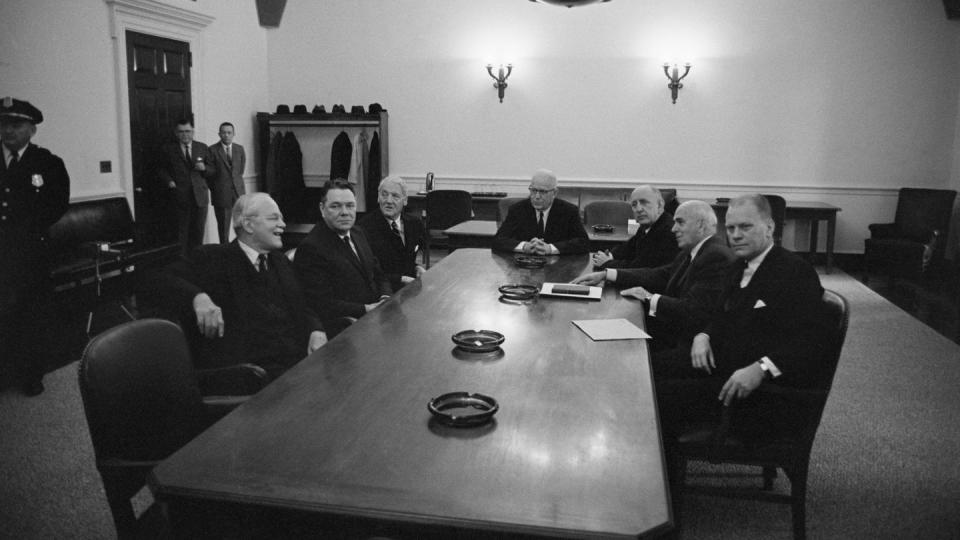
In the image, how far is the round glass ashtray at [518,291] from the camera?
339cm

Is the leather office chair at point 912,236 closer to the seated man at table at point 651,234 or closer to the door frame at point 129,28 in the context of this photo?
the seated man at table at point 651,234

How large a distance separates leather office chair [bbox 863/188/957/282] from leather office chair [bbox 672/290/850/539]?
5.71m

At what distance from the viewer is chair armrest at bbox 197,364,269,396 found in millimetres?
2717

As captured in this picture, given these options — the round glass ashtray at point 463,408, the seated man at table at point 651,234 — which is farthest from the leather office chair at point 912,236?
the round glass ashtray at point 463,408

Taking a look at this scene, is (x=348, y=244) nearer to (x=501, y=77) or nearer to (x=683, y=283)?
(x=683, y=283)

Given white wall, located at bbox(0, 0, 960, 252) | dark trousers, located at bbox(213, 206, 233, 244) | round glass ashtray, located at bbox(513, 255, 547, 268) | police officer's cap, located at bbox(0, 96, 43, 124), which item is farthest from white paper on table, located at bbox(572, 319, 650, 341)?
dark trousers, located at bbox(213, 206, 233, 244)

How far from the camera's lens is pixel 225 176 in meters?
8.18

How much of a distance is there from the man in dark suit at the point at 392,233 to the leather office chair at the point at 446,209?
9.04ft

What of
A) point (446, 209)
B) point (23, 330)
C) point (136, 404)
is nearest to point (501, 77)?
point (446, 209)

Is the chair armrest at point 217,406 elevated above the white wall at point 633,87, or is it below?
below

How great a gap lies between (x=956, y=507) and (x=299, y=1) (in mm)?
8911

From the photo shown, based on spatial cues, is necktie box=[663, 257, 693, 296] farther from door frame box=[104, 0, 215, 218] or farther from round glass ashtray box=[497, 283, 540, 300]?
door frame box=[104, 0, 215, 218]

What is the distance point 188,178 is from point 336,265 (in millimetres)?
4555

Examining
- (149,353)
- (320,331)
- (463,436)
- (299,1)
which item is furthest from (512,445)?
(299,1)
